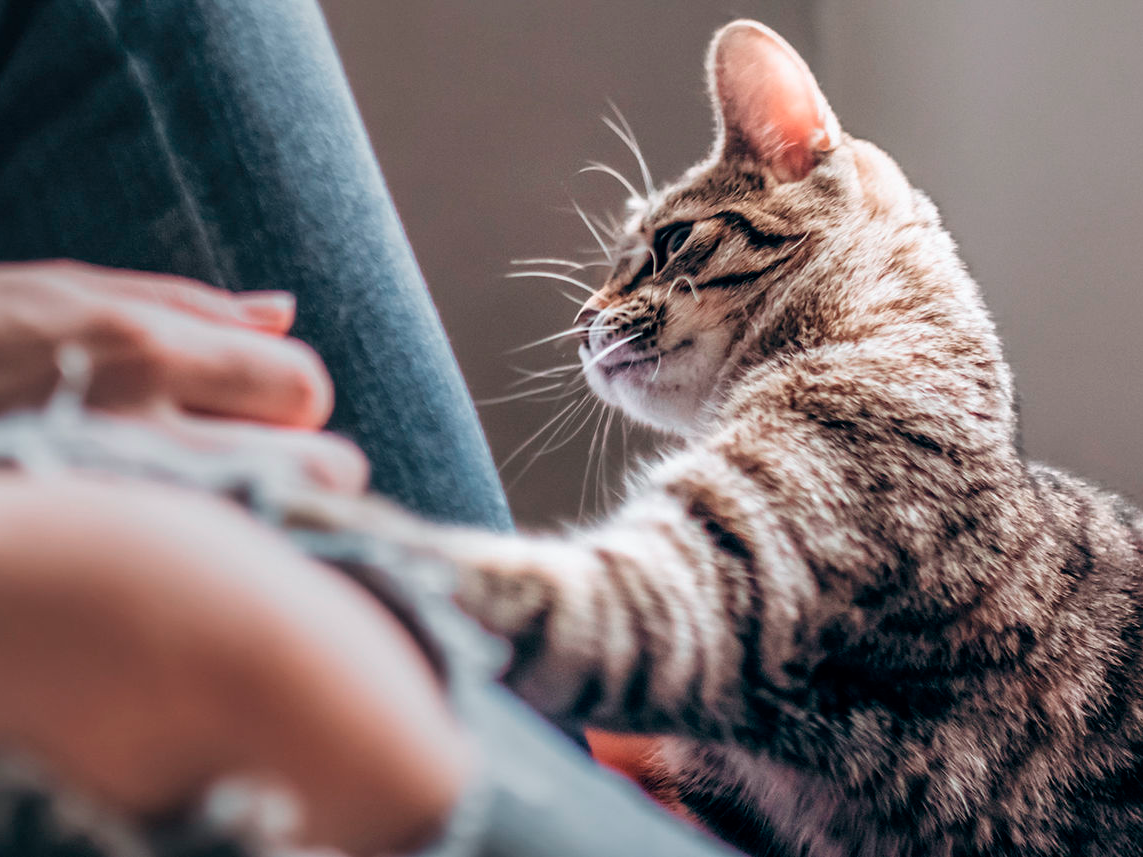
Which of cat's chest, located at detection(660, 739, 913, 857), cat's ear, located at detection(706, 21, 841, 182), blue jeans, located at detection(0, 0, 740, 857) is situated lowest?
cat's chest, located at detection(660, 739, 913, 857)

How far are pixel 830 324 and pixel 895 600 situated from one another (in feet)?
0.98

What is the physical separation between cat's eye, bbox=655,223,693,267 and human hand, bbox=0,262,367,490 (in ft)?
2.07

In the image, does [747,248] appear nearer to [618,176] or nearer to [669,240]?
[669,240]

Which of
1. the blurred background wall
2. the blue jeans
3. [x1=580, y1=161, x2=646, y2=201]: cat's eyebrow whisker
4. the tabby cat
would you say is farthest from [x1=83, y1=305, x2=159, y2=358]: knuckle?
the blurred background wall

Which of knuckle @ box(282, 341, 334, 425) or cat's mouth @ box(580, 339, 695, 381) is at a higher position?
knuckle @ box(282, 341, 334, 425)

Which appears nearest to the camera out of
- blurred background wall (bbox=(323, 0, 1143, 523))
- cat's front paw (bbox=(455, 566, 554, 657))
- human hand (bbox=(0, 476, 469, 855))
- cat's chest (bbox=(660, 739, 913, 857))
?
human hand (bbox=(0, 476, 469, 855))

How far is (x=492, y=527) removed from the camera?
2.18ft

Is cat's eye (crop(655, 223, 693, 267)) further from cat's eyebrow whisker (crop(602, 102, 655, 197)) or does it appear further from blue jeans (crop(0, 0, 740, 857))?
blue jeans (crop(0, 0, 740, 857))

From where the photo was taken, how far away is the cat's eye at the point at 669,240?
88 centimetres

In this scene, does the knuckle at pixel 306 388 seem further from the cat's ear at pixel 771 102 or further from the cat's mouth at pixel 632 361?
the cat's ear at pixel 771 102

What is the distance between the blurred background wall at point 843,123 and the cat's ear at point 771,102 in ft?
2.10

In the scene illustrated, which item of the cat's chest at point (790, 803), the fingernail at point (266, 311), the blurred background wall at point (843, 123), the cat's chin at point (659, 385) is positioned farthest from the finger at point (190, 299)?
the blurred background wall at point (843, 123)

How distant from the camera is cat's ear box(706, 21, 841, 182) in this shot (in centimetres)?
86

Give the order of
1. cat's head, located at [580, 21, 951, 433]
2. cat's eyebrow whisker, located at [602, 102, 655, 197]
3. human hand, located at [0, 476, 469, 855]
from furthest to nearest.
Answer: cat's eyebrow whisker, located at [602, 102, 655, 197], cat's head, located at [580, 21, 951, 433], human hand, located at [0, 476, 469, 855]
